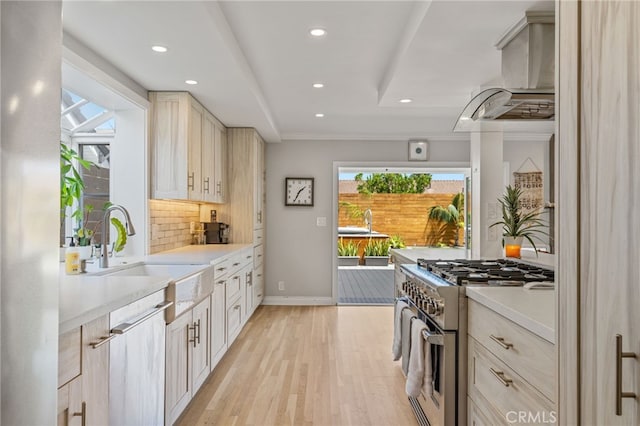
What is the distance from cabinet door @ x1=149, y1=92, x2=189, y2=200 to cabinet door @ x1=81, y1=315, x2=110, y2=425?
2195 mm

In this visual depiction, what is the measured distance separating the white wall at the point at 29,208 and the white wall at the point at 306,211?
5025mm

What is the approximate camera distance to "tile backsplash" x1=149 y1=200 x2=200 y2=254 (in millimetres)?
3629

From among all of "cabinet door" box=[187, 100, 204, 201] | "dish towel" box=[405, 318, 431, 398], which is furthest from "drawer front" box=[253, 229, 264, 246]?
"dish towel" box=[405, 318, 431, 398]

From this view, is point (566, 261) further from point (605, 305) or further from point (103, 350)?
point (103, 350)

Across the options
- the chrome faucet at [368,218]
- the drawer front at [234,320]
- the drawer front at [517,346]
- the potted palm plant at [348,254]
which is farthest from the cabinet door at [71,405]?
the chrome faucet at [368,218]

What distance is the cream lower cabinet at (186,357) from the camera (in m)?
2.23

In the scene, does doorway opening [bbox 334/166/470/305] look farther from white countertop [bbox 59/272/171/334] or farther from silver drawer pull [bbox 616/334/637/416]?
silver drawer pull [bbox 616/334/637/416]

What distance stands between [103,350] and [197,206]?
3.54 m

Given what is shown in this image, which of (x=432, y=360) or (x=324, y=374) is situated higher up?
(x=432, y=360)

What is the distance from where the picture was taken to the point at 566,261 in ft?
3.13

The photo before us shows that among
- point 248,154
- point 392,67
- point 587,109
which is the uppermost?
point 392,67

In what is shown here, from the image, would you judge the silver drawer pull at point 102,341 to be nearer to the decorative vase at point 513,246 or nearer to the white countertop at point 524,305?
the white countertop at point 524,305

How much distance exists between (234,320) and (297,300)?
2056 mm

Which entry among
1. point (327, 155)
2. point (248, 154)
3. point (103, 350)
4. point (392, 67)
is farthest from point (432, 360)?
point (327, 155)
